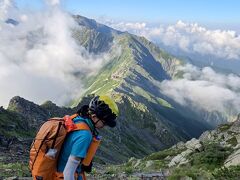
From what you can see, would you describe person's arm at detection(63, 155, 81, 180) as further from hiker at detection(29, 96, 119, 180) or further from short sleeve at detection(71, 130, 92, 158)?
short sleeve at detection(71, 130, 92, 158)

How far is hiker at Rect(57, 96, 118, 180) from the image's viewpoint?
817cm

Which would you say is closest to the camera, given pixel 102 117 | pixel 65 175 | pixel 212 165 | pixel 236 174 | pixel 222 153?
pixel 65 175

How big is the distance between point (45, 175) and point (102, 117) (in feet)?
5.32

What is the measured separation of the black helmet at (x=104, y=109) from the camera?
873 centimetres

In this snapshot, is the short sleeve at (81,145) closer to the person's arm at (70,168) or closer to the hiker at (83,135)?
the hiker at (83,135)

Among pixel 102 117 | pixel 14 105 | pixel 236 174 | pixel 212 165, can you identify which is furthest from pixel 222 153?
pixel 14 105

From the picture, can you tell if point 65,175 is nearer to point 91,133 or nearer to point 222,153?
point 91,133

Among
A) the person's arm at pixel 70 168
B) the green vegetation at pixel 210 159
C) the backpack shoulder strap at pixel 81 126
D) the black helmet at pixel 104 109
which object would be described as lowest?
the green vegetation at pixel 210 159

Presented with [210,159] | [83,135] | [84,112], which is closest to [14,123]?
[210,159]

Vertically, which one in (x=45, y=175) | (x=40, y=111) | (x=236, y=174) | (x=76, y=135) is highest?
(x=76, y=135)

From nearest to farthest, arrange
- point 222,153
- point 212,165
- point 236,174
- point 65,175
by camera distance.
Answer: point 65,175 < point 236,174 < point 212,165 < point 222,153

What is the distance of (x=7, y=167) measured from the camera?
25.0 meters

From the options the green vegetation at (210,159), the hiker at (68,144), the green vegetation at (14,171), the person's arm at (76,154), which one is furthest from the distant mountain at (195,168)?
the person's arm at (76,154)

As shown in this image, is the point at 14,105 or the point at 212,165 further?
the point at 14,105
